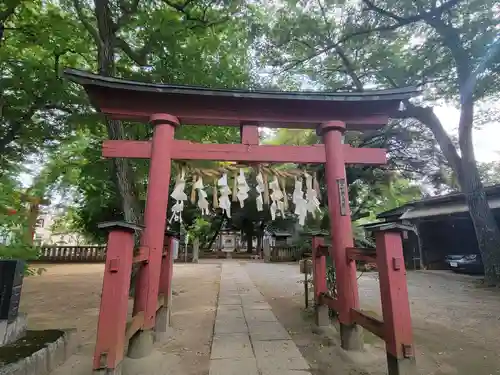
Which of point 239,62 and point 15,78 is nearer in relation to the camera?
point 15,78

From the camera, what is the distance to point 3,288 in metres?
3.43

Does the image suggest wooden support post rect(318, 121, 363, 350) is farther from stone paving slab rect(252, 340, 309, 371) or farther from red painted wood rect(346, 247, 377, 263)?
stone paving slab rect(252, 340, 309, 371)

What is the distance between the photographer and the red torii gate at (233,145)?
12.9ft

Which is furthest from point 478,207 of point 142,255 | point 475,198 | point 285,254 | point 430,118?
point 285,254

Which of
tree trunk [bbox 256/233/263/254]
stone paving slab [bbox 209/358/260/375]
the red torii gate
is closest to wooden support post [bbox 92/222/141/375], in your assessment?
the red torii gate

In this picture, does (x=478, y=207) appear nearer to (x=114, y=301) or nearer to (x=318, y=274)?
(x=318, y=274)

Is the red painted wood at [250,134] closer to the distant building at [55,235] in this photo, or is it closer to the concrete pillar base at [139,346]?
the concrete pillar base at [139,346]

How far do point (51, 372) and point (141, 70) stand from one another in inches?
322

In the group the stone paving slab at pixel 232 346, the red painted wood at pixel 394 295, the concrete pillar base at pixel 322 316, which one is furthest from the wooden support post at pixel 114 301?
the concrete pillar base at pixel 322 316

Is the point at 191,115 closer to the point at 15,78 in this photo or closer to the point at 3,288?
the point at 3,288

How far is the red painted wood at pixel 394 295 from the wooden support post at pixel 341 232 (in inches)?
36.4

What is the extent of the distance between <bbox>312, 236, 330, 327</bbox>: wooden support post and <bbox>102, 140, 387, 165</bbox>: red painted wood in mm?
1792

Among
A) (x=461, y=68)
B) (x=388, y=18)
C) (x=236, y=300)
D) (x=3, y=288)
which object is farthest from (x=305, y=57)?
(x=3, y=288)

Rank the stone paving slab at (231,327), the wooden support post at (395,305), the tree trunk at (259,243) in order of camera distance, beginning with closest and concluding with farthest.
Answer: the wooden support post at (395,305) → the stone paving slab at (231,327) → the tree trunk at (259,243)
